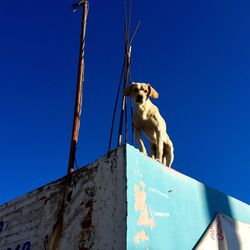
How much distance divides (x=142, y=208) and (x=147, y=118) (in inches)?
62.7

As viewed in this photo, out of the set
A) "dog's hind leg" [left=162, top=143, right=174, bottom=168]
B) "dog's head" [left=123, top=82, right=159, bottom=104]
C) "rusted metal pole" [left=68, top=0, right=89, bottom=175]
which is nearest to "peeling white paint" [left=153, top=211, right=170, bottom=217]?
"rusted metal pole" [left=68, top=0, right=89, bottom=175]

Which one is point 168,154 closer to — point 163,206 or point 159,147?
point 159,147

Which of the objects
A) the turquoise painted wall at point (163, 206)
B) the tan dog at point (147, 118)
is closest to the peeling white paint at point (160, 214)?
the turquoise painted wall at point (163, 206)

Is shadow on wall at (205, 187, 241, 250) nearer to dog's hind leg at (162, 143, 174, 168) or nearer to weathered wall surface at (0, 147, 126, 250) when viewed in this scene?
dog's hind leg at (162, 143, 174, 168)

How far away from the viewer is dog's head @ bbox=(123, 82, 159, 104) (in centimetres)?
488

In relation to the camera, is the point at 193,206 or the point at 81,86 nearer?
the point at 193,206

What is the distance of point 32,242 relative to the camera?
4379 mm

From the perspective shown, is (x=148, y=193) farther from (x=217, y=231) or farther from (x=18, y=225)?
(x=18, y=225)

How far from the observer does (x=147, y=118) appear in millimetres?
4926

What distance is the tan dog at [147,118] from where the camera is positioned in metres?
4.90

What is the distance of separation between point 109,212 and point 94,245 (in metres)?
0.35

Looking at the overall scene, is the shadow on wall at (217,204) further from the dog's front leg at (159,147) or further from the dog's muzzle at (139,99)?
the dog's muzzle at (139,99)

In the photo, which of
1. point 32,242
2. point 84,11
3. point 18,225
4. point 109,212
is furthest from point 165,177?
point 84,11

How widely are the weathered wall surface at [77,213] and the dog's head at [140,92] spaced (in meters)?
1.19
